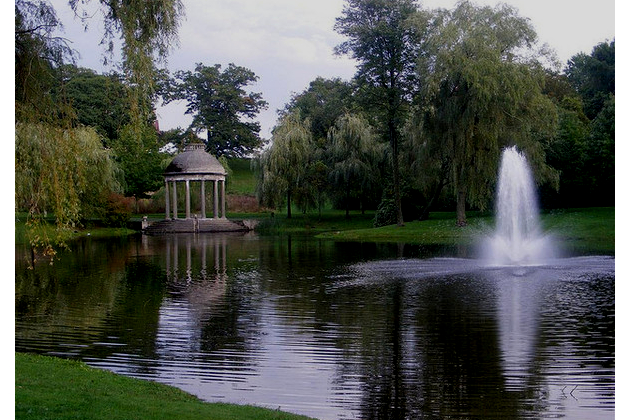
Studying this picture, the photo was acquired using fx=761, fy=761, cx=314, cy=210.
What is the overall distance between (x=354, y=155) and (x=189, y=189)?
35.4 feet

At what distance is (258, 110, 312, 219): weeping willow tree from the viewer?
4384 centimetres

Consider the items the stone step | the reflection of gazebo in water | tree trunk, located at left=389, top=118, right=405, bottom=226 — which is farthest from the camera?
the reflection of gazebo in water

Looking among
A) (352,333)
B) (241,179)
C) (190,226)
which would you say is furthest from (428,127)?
(241,179)

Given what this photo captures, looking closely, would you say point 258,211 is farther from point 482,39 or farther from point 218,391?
point 218,391

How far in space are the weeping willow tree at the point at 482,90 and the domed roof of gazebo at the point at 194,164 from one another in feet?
58.2

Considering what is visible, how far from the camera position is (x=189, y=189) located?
46594mm

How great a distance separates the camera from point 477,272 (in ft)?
64.2

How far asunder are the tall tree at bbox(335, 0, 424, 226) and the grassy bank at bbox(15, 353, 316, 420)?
1168 inches

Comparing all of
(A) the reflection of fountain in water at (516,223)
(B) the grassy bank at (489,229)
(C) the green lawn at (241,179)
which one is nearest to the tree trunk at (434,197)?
(B) the grassy bank at (489,229)

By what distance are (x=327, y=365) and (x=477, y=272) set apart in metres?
10.8

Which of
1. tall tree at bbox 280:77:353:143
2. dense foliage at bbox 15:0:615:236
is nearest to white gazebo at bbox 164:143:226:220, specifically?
dense foliage at bbox 15:0:615:236

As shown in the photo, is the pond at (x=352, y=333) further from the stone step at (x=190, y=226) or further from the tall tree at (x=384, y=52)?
the stone step at (x=190, y=226)

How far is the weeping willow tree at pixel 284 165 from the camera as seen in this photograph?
4384 cm

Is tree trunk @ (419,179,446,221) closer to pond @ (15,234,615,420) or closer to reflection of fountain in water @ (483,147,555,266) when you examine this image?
reflection of fountain in water @ (483,147,555,266)
